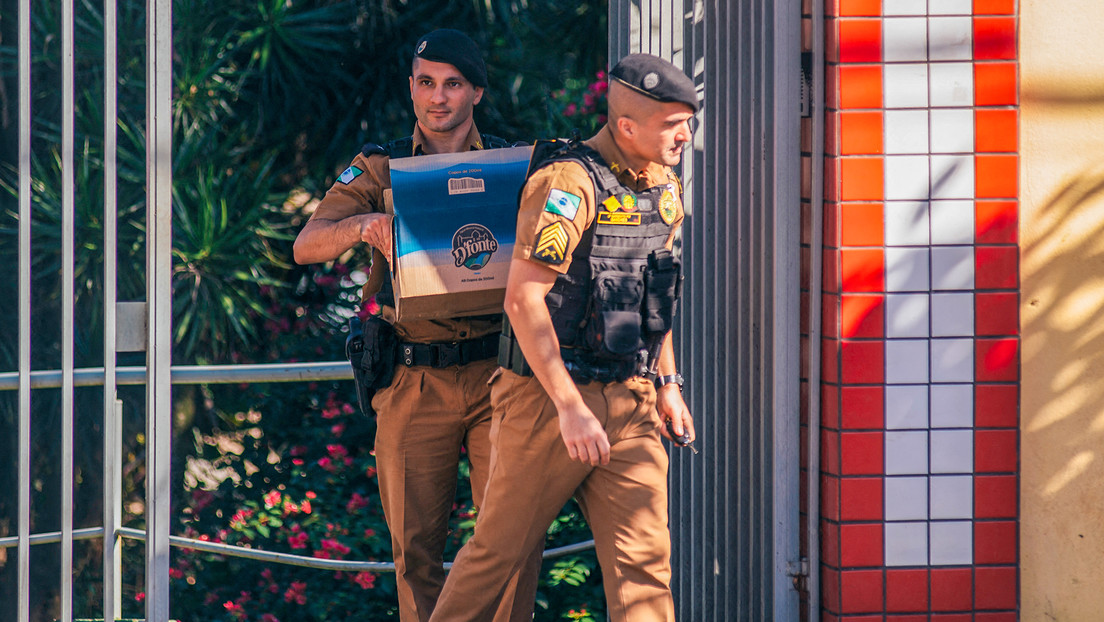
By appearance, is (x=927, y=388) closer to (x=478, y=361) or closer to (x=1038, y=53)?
(x=1038, y=53)

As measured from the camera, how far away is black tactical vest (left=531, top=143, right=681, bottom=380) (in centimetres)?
276

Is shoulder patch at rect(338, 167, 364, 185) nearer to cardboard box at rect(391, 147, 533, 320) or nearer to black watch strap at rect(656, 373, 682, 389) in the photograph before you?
cardboard box at rect(391, 147, 533, 320)

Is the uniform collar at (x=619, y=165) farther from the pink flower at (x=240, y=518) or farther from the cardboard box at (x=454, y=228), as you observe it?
the pink flower at (x=240, y=518)

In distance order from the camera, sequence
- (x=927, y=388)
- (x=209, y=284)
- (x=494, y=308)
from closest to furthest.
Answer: (x=494, y=308)
(x=927, y=388)
(x=209, y=284)

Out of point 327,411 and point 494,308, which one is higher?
point 494,308

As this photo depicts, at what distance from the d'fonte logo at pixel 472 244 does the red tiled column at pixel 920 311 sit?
97 centimetres

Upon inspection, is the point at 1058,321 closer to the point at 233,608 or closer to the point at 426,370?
the point at 426,370

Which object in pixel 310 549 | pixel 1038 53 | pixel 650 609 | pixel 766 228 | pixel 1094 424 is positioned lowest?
pixel 310 549

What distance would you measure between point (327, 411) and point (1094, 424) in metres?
2.73

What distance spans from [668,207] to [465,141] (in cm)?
70

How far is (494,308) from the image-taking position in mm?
3109

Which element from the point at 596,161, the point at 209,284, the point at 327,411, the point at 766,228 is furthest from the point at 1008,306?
the point at 209,284

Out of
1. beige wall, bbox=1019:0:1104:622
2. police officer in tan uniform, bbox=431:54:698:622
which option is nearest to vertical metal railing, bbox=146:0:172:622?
police officer in tan uniform, bbox=431:54:698:622

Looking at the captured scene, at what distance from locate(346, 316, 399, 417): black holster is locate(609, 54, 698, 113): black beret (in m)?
0.93
